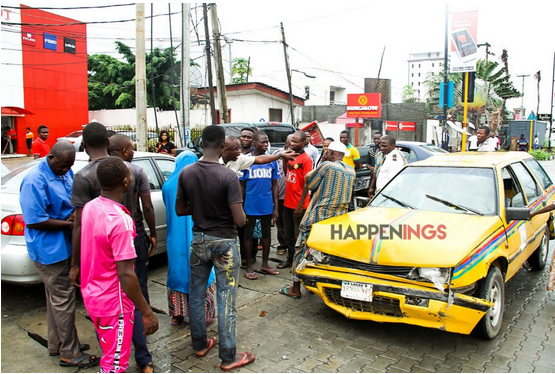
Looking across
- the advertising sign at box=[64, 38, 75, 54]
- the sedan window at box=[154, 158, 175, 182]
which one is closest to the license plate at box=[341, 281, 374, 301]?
the sedan window at box=[154, 158, 175, 182]

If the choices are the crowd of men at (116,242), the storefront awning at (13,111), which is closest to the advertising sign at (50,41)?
the storefront awning at (13,111)

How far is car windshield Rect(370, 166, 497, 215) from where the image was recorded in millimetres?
4543

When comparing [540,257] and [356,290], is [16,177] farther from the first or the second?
[540,257]

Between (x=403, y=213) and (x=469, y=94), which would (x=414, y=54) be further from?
(x=403, y=213)

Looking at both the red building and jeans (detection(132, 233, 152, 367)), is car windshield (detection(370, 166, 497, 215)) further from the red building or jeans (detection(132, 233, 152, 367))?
the red building

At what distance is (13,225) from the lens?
4.41 m

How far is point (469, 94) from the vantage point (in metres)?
14.0

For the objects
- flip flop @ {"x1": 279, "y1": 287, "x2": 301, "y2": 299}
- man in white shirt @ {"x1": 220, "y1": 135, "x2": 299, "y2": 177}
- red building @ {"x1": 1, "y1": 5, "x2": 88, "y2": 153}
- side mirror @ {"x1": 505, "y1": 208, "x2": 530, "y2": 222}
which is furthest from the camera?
red building @ {"x1": 1, "y1": 5, "x2": 88, "y2": 153}

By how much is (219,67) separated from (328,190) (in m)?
12.7

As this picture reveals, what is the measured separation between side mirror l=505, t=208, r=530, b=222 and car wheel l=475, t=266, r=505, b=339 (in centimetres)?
56

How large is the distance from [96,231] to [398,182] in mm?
3629

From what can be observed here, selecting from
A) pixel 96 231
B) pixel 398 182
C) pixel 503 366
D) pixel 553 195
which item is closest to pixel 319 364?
pixel 503 366

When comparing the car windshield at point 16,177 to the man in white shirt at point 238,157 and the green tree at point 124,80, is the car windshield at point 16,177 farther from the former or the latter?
the green tree at point 124,80

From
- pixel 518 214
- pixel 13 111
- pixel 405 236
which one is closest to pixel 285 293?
pixel 405 236
